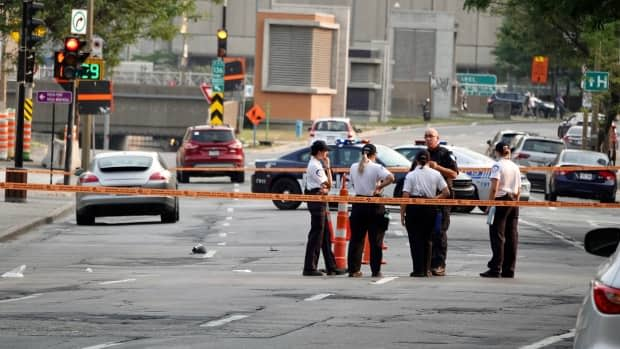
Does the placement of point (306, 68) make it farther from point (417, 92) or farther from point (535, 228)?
point (535, 228)

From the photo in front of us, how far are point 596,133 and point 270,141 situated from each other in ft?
61.0

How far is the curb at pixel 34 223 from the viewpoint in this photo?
1000 inches

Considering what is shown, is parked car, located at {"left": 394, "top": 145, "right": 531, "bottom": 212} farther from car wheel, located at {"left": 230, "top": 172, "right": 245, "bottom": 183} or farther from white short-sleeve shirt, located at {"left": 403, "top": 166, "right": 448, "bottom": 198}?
white short-sleeve shirt, located at {"left": 403, "top": 166, "right": 448, "bottom": 198}

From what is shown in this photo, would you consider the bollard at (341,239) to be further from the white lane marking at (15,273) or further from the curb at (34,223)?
the curb at (34,223)

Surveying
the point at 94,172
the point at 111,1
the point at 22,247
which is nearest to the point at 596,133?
the point at 111,1

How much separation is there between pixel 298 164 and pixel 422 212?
14.3 meters

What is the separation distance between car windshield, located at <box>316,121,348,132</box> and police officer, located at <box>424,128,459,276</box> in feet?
119

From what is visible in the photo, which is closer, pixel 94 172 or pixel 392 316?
pixel 392 316

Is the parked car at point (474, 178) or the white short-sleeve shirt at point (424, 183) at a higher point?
the white short-sleeve shirt at point (424, 183)

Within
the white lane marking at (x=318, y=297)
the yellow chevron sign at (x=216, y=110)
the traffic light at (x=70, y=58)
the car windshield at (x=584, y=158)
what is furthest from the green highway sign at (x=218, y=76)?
the white lane marking at (x=318, y=297)

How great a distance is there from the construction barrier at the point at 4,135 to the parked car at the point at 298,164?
65.5ft

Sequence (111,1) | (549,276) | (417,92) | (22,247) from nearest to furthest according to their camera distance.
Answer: (549,276) < (22,247) < (111,1) < (417,92)

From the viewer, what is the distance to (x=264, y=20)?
83.9 metres

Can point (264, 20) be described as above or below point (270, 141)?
above
